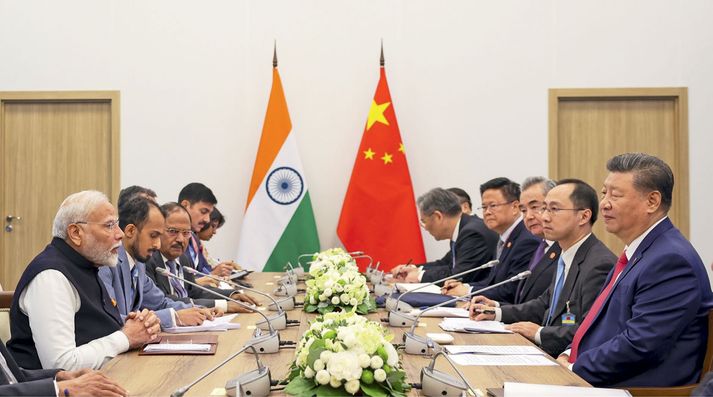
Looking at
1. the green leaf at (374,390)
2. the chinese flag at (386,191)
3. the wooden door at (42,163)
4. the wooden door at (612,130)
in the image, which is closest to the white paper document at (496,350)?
the green leaf at (374,390)

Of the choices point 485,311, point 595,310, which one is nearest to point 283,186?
point 485,311

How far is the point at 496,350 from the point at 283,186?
4381 millimetres

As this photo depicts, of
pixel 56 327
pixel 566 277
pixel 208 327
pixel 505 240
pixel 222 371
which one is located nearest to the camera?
pixel 222 371

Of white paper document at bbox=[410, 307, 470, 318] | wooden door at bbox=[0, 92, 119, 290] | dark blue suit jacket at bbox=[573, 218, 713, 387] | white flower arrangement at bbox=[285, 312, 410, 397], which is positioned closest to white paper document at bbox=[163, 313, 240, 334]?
white paper document at bbox=[410, 307, 470, 318]

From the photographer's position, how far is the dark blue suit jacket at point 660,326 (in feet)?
8.42

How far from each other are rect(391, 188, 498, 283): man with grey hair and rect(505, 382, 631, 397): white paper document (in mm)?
3186

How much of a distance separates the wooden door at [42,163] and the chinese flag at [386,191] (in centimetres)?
232

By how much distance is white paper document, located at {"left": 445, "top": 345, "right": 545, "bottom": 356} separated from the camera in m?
2.71

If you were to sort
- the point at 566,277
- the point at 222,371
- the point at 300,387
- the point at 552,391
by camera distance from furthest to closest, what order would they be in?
the point at 566,277 < the point at 222,371 < the point at 552,391 < the point at 300,387

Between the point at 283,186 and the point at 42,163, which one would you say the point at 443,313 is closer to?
the point at 283,186

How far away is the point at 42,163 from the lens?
7.16m

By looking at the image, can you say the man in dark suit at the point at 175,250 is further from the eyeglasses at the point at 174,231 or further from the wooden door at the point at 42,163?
the wooden door at the point at 42,163

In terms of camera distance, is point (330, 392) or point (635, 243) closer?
point (330, 392)

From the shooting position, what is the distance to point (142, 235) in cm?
341
